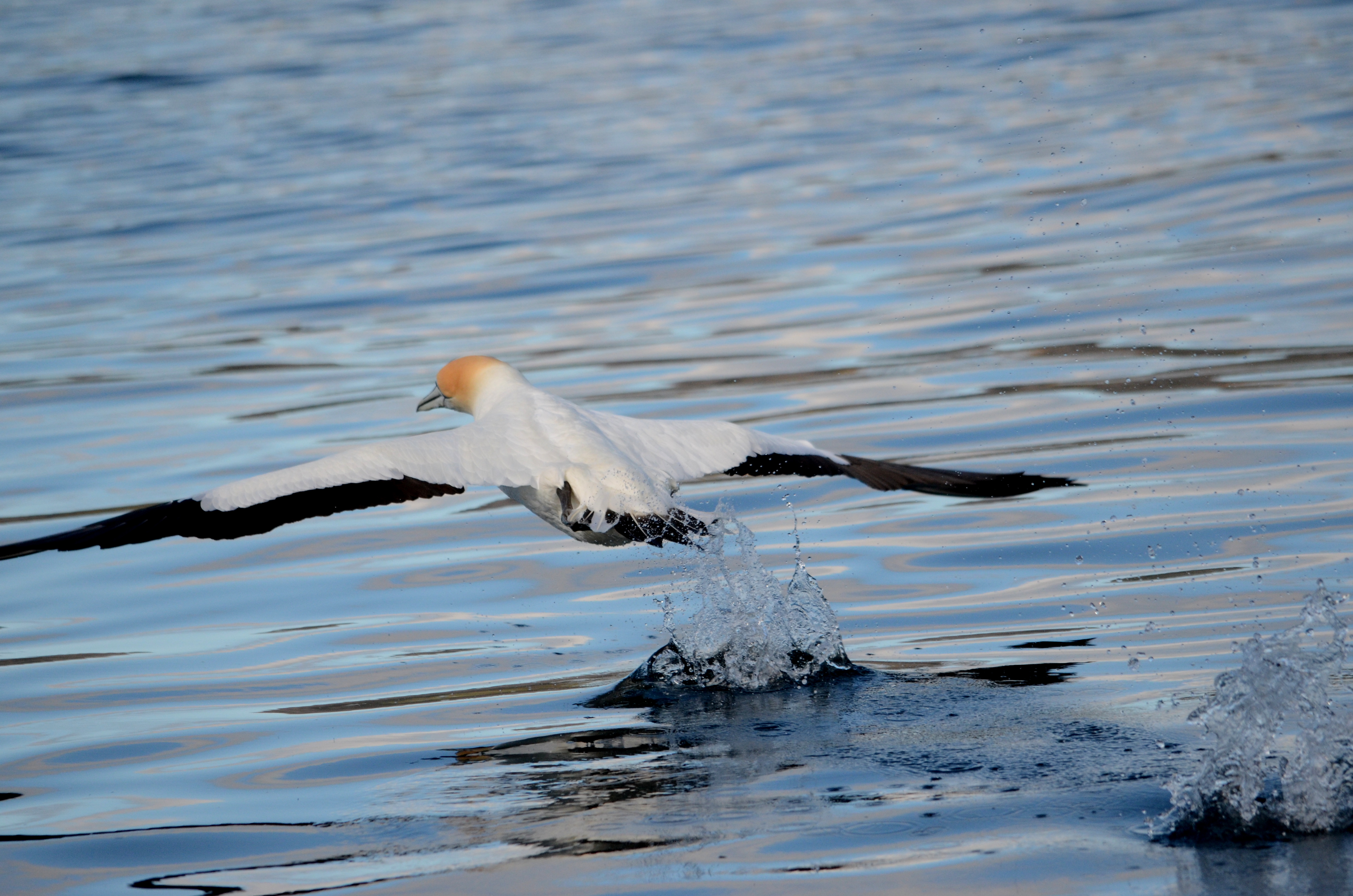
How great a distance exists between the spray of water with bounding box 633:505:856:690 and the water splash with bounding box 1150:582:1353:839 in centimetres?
155

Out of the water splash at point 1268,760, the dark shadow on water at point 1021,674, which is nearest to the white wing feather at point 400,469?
the dark shadow on water at point 1021,674

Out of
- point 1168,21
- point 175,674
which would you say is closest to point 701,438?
point 175,674

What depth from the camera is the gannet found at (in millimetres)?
6062

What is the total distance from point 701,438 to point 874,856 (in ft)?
9.10

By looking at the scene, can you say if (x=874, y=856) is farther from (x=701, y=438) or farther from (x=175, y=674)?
(x=175, y=674)

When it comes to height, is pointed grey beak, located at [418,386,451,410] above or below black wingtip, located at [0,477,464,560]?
above

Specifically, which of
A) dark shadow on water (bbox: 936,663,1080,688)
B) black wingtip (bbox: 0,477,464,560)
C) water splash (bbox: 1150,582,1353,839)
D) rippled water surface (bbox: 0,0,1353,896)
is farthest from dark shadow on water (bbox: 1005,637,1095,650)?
black wingtip (bbox: 0,477,464,560)

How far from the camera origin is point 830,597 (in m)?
6.96

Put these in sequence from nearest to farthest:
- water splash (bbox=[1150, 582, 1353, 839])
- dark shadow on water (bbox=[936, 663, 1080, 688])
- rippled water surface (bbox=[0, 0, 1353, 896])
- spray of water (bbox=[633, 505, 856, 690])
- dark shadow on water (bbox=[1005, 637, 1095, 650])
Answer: water splash (bbox=[1150, 582, 1353, 839])
rippled water surface (bbox=[0, 0, 1353, 896])
dark shadow on water (bbox=[936, 663, 1080, 688])
spray of water (bbox=[633, 505, 856, 690])
dark shadow on water (bbox=[1005, 637, 1095, 650])

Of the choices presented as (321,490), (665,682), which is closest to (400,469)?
(321,490)

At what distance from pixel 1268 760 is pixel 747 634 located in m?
1.97

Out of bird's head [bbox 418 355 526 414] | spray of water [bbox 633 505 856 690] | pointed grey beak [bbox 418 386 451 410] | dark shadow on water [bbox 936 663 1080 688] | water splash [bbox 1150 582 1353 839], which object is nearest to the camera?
water splash [bbox 1150 582 1353 839]

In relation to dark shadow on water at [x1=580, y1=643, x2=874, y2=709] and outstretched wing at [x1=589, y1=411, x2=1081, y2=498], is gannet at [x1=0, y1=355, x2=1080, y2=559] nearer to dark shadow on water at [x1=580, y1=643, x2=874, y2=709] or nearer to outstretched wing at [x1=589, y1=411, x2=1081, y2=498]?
outstretched wing at [x1=589, y1=411, x2=1081, y2=498]

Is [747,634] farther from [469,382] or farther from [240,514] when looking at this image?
[469,382]
